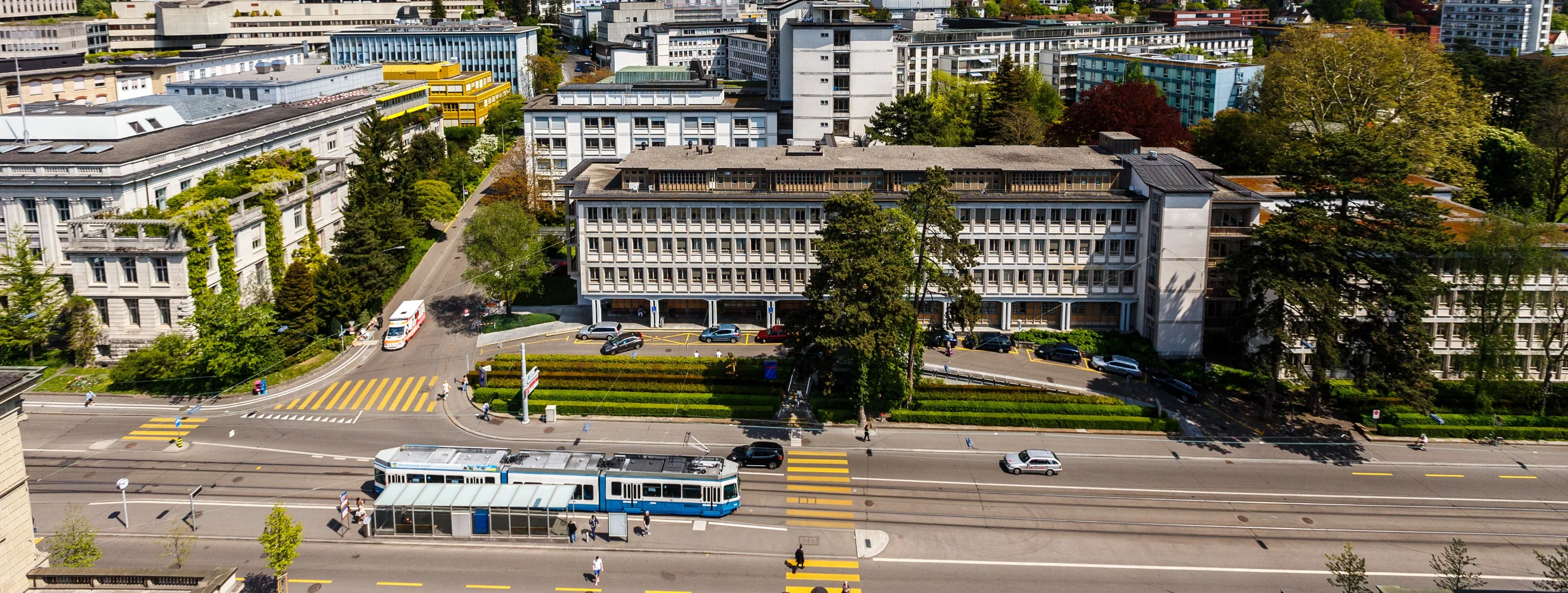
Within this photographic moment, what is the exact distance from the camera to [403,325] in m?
86.9

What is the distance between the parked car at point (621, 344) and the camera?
83562mm

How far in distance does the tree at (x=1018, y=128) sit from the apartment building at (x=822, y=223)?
29.0m

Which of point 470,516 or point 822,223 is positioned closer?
point 470,516

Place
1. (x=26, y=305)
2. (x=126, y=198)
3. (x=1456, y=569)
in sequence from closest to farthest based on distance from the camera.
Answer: (x=1456, y=569) < (x=26, y=305) < (x=126, y=198)

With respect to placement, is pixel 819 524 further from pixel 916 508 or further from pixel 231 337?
pixel 231 337

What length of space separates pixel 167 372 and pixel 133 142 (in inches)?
1071

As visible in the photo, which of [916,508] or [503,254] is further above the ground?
[503,254]

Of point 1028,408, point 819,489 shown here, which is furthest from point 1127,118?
point 819,489

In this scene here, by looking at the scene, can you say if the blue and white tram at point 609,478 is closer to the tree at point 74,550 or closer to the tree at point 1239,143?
the tree at point 74,550

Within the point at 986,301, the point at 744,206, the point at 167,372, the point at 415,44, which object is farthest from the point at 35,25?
the point at 986,301

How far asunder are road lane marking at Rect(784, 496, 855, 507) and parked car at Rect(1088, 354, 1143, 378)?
93.3 feet

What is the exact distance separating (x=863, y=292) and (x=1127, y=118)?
60.1 meters

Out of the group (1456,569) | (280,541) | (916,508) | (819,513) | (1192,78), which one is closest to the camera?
(1456,569)

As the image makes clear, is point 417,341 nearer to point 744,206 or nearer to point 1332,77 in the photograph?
point 744,206
